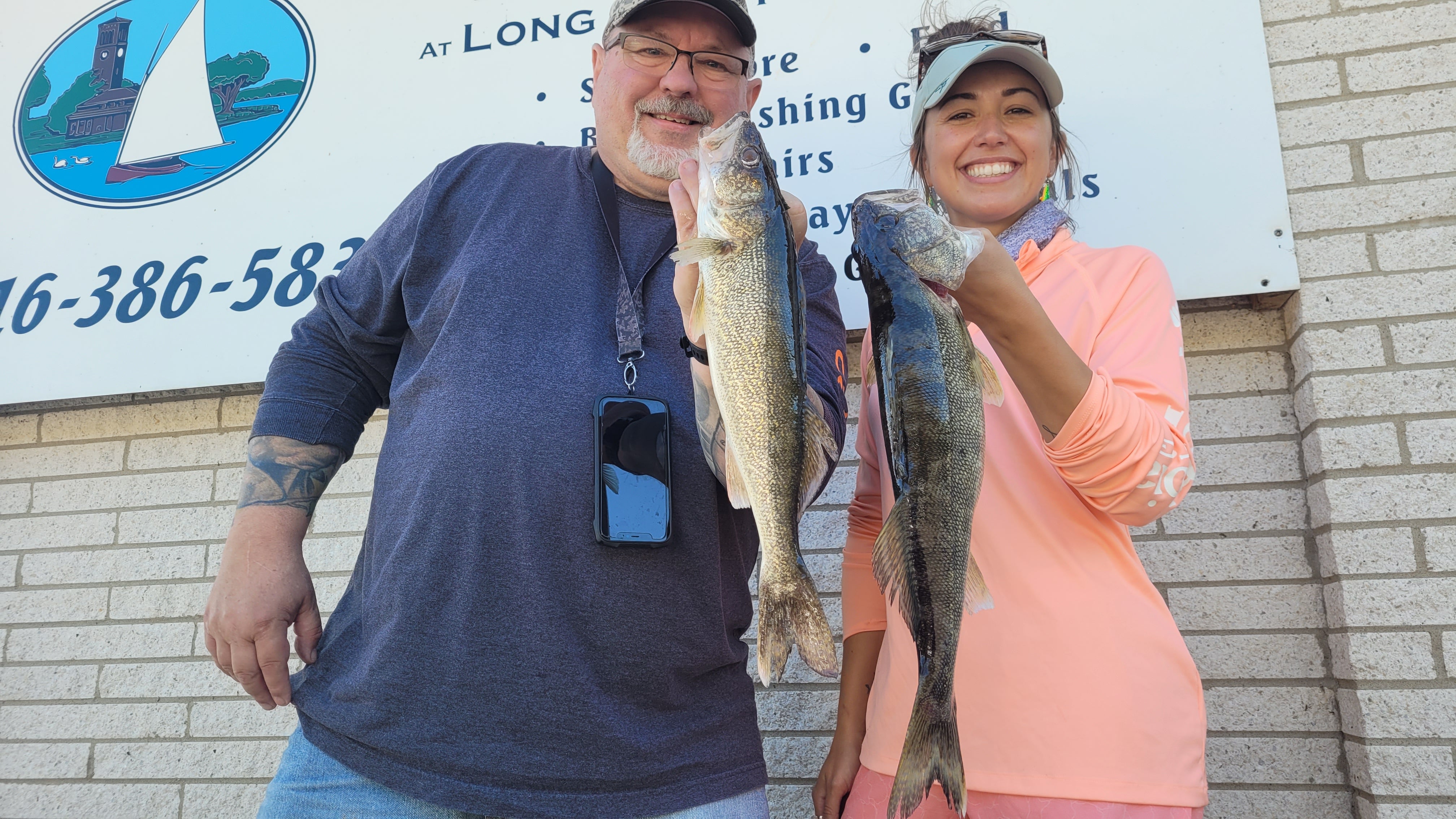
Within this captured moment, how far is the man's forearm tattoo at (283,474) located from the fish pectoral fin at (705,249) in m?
1.14

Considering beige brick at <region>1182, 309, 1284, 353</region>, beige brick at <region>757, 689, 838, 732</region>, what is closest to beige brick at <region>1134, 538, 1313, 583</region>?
beige brick at <region>1182, 309, 1284, 353</region>

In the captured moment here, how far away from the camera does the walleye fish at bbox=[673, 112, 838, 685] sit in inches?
61.4

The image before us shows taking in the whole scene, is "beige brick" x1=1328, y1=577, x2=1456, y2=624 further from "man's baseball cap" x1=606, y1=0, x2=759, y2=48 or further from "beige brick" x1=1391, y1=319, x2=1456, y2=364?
"man's baseball cap" x1=606, y1=0, x2=759, y2=48

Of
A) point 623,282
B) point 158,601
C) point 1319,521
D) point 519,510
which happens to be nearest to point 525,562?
point 519,510

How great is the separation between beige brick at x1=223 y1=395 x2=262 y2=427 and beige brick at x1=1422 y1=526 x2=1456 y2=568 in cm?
436

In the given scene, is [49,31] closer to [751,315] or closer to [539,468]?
[539,468]

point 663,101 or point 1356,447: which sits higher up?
point 663,101

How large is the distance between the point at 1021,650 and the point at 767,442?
2.08 feet

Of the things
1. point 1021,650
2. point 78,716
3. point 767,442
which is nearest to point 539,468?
point 767,442

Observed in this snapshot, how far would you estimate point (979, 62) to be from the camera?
217 cm

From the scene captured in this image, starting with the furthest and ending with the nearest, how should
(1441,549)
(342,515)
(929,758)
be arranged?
(342,515) → (1441,549) → (929,758)

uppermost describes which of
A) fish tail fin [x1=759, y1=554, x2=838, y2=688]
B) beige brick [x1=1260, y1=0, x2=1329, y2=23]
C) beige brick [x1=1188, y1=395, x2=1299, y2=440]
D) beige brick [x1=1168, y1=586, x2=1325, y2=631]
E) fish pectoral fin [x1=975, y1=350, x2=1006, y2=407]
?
beige brick [x1=1260, y1=0, x2=1329, y2=23]

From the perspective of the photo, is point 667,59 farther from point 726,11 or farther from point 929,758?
point 929,758

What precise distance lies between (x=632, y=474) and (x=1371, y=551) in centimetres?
239
